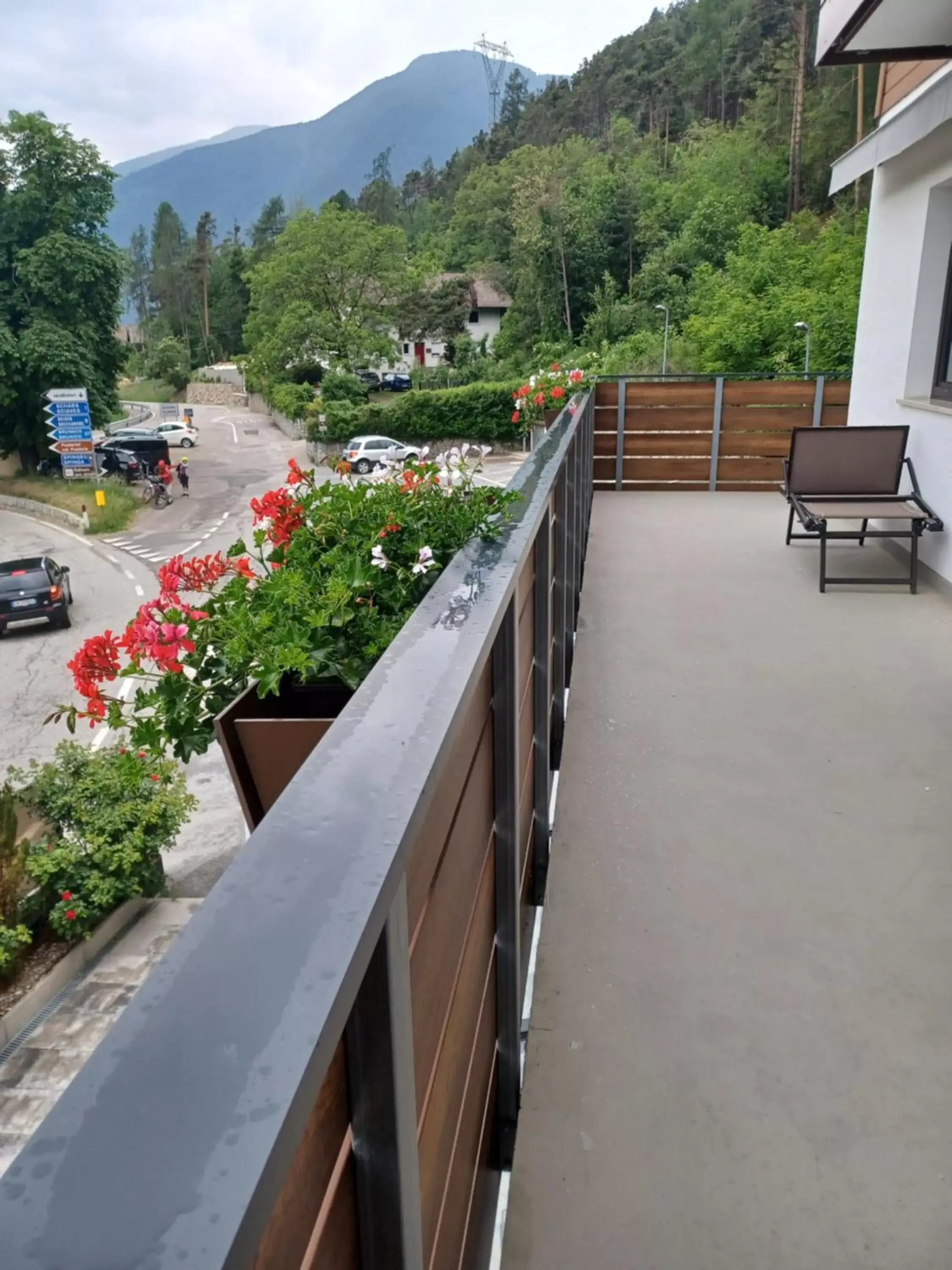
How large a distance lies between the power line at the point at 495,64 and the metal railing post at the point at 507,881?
96.2 metres

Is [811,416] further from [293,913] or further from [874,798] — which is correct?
[293,913]

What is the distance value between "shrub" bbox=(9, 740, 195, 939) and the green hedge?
25.7m

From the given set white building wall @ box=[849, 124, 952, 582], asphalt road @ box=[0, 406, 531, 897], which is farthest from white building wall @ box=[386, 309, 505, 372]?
white building wall @ box=[849, 124, 952, 582]

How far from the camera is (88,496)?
29688 millimetres

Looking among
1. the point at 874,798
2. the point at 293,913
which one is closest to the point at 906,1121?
the point at 874,798

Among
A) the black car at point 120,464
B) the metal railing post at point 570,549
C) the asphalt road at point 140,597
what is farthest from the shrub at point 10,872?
the black car at point 120,464

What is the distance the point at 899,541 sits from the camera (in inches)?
211

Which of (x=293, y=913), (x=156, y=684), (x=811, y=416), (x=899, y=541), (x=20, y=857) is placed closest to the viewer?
(x=293, y=913)

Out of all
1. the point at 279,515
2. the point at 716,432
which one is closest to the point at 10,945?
the point at 716,432

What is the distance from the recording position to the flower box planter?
1.50 metres

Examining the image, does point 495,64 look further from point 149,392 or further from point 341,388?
point 341,388

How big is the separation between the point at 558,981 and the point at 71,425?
1210 inches

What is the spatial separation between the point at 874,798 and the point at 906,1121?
1.20 metres

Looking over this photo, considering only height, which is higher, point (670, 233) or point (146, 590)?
point (670, 233)
